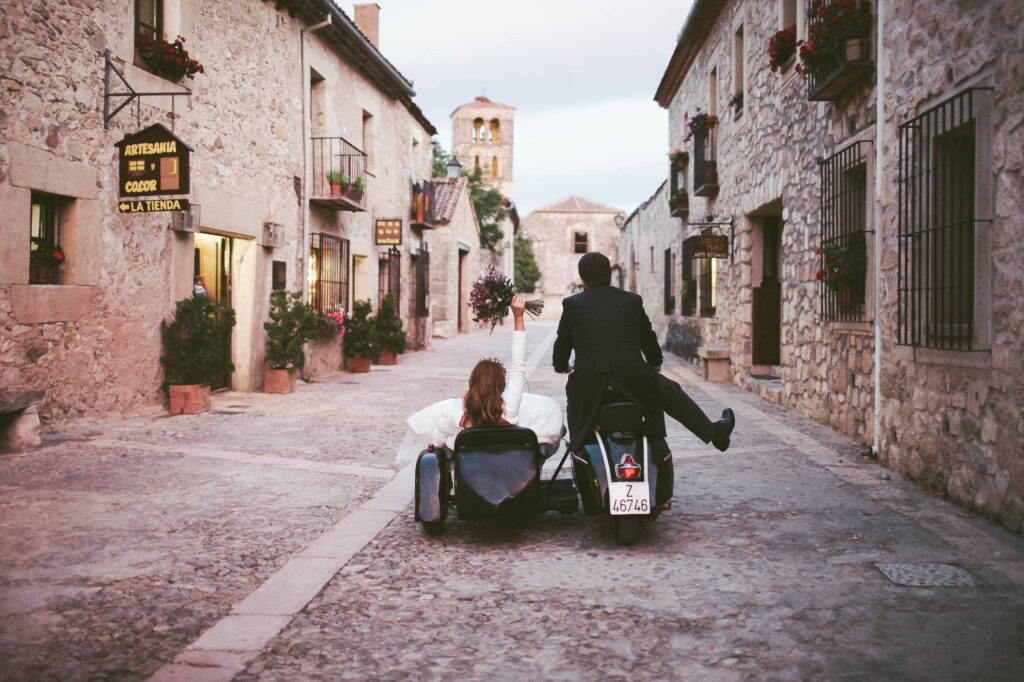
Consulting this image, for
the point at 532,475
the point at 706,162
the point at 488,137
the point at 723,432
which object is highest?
the point at 488,137

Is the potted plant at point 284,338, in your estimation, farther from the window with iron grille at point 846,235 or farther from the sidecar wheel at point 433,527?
the sidecar wheel at point 433,527

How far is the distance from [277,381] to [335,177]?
4020mm

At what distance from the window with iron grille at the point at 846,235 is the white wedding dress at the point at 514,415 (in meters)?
3.92

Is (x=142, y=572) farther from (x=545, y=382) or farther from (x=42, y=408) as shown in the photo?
(x=545, y=382)

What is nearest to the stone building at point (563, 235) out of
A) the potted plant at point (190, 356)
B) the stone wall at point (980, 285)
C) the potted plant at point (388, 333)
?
the potted plant at point (388, 333)

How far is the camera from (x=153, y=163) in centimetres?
809

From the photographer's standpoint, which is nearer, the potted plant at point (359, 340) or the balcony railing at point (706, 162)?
the balcony railing at point (706, 162)

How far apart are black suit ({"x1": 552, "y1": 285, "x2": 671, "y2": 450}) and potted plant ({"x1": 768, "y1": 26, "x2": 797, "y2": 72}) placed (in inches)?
248

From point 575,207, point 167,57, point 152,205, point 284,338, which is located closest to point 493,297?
point 152,205

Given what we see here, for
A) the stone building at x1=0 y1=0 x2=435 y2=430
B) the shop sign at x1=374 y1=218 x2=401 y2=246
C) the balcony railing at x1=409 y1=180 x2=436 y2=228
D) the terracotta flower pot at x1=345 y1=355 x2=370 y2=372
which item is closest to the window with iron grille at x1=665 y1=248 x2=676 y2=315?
the balcony railing at x1=409 y1=180 x2=436 y2=228

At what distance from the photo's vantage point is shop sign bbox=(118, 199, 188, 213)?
316 inches

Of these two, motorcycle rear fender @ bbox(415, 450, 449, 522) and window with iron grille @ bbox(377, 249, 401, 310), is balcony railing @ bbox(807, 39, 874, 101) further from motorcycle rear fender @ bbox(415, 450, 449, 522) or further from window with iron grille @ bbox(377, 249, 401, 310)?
window with iron grille @ bbox(377, 249, 401, 310)

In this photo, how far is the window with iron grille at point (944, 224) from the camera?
495cm

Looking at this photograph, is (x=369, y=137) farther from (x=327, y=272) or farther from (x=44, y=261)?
(x=44, y=261)
